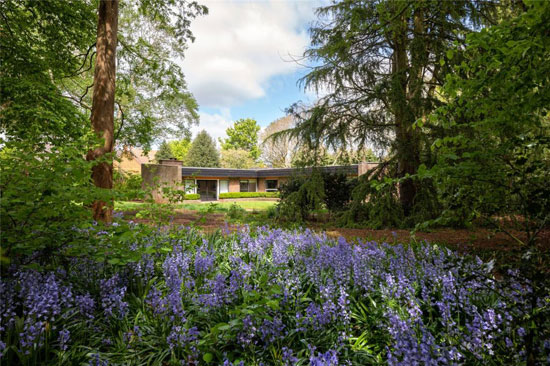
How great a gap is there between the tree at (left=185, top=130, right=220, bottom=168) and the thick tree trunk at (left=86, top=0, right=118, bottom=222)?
38.9 meters

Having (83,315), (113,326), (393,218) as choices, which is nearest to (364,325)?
(113,326)

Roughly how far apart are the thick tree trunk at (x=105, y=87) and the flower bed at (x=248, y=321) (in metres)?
2.38

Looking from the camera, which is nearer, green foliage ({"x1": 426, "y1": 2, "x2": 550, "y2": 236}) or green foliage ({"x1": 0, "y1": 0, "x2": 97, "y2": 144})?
green foliage ({"x1": 426, "y1": 2, "x2": 550, "y2": 236})

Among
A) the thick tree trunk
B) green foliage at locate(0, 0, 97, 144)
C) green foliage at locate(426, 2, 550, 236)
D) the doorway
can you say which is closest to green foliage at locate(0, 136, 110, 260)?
green foliage at locate(0, 0, 97, 144)

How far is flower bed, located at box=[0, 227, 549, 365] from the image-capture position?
177cm

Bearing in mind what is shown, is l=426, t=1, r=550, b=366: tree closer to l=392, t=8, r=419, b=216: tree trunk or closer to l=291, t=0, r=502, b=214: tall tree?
l=392, t=8, r=419, b=216: tree trunk

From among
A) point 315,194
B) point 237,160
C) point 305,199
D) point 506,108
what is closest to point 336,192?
point 305,199

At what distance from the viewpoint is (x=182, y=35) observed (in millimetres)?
7730

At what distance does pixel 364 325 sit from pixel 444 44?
7934 mm

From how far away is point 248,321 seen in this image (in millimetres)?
1981

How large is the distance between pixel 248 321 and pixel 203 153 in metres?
44.0

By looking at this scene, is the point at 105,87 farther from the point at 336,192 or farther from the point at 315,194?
the point at 336,192

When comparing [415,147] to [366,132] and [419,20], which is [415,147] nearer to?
[366,132]

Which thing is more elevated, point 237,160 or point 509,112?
point 237,160
